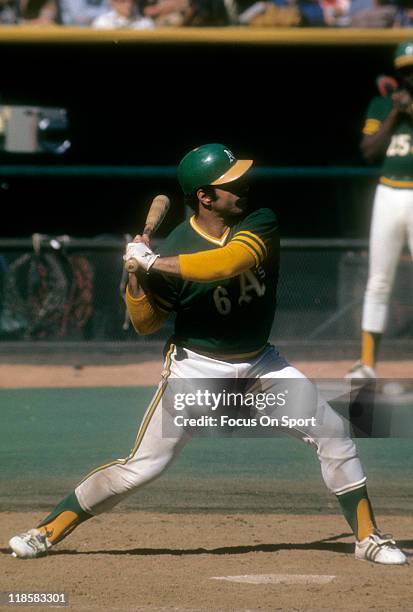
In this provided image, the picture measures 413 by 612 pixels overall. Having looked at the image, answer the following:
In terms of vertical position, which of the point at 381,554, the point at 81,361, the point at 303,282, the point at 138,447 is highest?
the point at 138,447

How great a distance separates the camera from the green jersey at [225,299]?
4.37 m

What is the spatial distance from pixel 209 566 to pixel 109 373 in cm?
481

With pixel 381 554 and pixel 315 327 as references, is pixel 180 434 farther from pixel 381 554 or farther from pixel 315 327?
pixel 315 327

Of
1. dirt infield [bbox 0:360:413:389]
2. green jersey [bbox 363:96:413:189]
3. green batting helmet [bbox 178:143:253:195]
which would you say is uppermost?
green batting helmet [bbox 178:143:253:195]

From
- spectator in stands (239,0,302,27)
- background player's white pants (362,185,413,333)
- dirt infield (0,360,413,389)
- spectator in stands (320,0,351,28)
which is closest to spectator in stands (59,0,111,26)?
spectator in stands (239,0,302,27)

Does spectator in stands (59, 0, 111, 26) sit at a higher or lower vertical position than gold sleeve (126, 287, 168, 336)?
higher

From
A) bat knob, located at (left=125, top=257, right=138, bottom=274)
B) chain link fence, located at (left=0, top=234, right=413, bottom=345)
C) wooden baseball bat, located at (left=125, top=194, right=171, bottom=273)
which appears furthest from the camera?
chain link fence, located at (left=0, top=234, right=413, bottom=345)

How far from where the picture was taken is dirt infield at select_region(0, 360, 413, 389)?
28.7 feet

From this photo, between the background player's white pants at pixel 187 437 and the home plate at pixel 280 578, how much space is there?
1.11ft

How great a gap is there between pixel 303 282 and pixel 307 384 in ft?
17.2

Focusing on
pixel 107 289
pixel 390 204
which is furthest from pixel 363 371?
pixel 107 289

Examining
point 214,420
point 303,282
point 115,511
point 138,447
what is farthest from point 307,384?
point 303,282

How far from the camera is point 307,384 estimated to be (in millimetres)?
4402

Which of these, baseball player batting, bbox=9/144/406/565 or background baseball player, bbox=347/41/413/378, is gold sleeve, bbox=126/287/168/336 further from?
background baseball player, bbox=347/41/413/378
